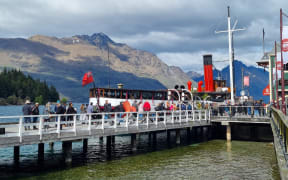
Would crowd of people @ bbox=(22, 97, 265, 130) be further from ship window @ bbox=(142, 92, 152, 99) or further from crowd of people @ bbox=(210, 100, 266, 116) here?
ship window @ bbox=(142, 92, 152, 99)

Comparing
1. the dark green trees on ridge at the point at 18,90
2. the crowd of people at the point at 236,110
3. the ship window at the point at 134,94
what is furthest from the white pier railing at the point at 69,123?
the dark green trees on ridge at the point at 18,90

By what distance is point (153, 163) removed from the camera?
19969 mm

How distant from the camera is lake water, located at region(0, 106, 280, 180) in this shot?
55.0ft

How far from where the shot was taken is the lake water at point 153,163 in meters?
16.8

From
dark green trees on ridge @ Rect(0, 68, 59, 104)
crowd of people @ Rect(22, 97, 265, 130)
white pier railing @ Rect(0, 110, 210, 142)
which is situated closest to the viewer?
white pier railing @ Rect(0, 110, 210, 142)

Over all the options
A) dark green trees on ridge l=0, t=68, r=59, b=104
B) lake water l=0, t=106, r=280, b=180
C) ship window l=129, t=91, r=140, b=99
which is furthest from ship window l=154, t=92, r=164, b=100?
dark green trees on ridge l=0, t=68, r=59, b=104

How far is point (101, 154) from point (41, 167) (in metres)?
5.71

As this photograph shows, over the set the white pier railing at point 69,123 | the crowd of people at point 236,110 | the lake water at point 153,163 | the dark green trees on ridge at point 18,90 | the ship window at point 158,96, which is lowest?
the lake water at point 153,163

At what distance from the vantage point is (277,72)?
20531 mm

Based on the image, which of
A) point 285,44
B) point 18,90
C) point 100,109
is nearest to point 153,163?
point 100,109

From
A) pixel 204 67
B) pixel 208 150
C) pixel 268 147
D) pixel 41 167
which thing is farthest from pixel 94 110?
pixel 204 67

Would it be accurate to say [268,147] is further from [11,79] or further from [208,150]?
[11,79]

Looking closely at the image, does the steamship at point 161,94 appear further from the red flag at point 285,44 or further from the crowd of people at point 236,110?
the red flag at point 285,44

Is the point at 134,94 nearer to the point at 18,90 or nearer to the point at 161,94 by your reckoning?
the point at 161,94
